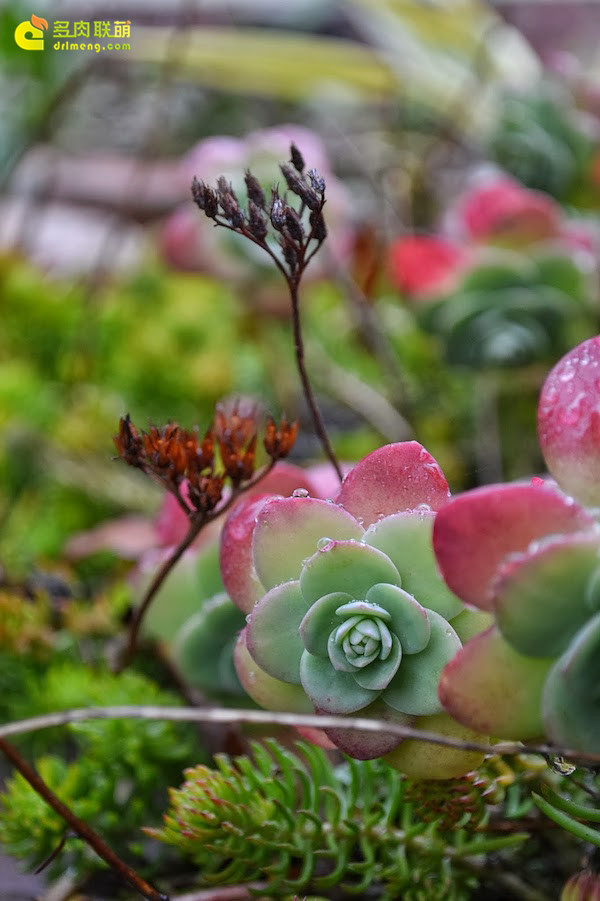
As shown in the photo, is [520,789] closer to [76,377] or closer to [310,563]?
[310,563]

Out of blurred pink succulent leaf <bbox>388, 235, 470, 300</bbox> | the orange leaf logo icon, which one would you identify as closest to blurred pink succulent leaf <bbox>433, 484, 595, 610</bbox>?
blurred pink succulent leaf <bbox>388, 235, 470, 300</bbox>

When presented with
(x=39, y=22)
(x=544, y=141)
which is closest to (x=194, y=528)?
(x=544, y=141)

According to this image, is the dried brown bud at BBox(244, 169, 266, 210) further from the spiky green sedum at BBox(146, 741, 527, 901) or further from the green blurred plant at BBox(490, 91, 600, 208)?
the green blurred plant at BBox(490, 91, 600, 208)

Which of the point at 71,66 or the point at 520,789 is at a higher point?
the point at 71,66

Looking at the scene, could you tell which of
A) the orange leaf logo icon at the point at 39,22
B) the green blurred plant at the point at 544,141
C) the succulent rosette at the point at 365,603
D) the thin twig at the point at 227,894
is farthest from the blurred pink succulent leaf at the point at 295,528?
the orange leaf logo icon at the point at 39,22

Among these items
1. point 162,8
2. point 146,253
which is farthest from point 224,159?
point 162,8
